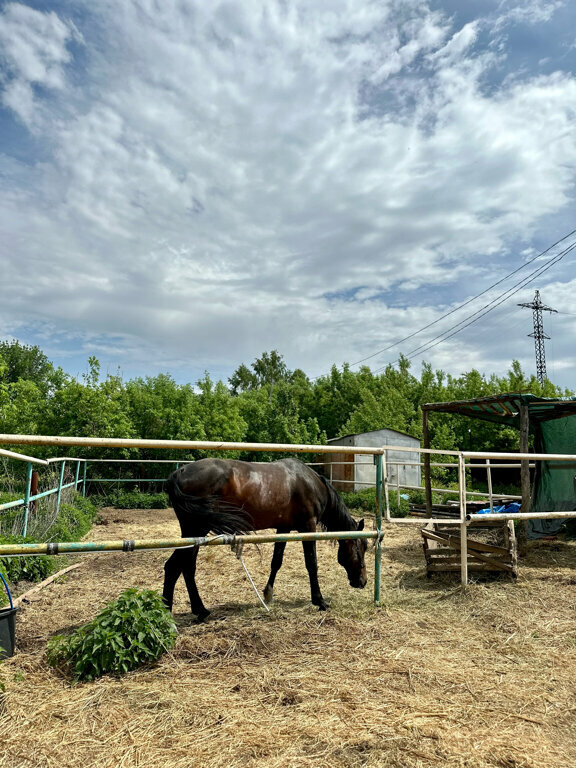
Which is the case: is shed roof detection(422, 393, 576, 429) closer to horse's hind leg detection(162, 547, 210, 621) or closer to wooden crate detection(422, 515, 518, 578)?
wooden crate detection(422, 515, 518, 578)

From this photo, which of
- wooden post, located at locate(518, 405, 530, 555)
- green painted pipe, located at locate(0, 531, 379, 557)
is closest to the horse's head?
green painted pipe, located at locate(0, 531, 379, 557)

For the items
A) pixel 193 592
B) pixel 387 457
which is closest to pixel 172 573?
pixel 193 592

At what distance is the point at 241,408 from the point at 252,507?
64.7 feet

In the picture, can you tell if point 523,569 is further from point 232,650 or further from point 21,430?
point 21,430

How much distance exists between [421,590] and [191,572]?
2553 millimetres

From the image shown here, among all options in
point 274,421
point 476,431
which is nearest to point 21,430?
point 274,421

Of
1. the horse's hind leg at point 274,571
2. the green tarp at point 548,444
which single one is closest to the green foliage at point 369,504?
the green tarp at point 548,444

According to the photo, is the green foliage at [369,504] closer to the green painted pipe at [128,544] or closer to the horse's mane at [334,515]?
the horse's mane at [334,515]

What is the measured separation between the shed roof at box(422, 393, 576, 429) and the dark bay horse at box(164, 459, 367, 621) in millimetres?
3611

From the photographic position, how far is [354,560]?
16.3 ft

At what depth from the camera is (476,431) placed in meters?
27.4

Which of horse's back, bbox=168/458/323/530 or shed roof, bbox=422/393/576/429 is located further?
shed roof, bbox=422/393/576/429

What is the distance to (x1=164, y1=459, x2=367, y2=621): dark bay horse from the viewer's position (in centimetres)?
405

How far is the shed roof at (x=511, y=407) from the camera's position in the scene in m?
7.46
